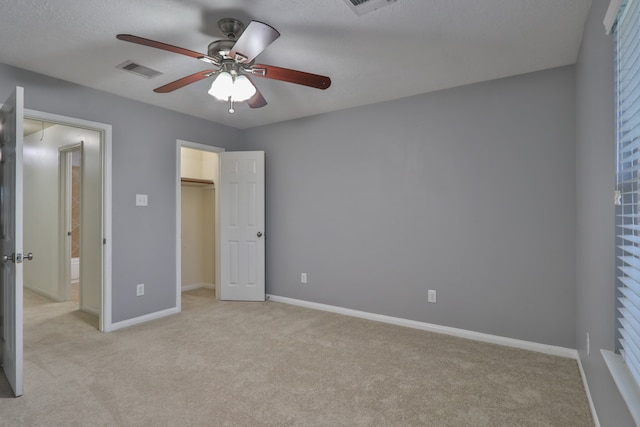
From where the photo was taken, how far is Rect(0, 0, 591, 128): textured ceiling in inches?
80.4

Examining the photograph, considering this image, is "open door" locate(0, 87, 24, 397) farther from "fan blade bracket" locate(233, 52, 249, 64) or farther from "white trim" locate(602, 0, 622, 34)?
"white trim" locate(602, 0, 622, 34)

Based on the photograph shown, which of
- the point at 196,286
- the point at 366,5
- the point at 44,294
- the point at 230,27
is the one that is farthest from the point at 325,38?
the point at 44,294

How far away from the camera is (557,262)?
2.83 metres

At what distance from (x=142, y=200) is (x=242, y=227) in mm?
1270

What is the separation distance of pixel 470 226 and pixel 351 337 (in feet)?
4.96

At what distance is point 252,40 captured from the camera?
1.86 meters

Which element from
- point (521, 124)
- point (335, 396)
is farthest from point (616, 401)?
point (521, 124)

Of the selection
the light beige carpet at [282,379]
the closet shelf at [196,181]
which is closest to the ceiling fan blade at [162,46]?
the light beige carpet at [282,379]

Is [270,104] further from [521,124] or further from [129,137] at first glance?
[521,124]

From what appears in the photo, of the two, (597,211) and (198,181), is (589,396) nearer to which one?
(597,211)

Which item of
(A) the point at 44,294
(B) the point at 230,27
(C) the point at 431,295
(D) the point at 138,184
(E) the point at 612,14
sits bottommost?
(A) the point at 44,294

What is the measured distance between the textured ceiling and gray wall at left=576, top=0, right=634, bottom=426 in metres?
0.36

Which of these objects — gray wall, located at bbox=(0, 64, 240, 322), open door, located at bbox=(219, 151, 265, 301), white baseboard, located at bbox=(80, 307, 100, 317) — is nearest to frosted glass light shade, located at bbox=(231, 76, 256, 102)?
gray wall, located at bbox=(0, 64, 240, 322)

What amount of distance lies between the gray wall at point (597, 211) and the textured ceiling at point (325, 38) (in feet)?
1.18
